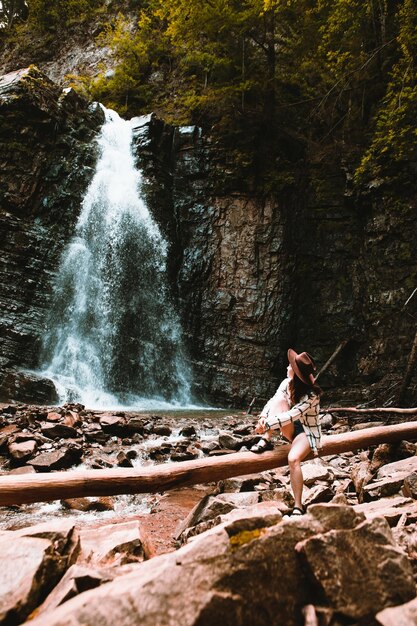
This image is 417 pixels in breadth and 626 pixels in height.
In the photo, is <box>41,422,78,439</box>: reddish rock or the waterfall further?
the waterfall

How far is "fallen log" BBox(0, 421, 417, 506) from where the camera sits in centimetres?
259

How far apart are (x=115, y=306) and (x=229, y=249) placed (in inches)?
223

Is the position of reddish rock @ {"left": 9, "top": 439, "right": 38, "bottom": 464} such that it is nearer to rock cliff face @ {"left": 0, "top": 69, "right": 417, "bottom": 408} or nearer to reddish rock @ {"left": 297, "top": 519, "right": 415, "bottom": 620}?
reddish rock @ {"left": 297, "top": 519, "right": 415, "bottom": 620}

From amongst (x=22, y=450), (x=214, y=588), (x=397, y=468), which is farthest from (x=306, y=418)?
(x=22, y=450)

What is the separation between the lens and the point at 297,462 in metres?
3.37

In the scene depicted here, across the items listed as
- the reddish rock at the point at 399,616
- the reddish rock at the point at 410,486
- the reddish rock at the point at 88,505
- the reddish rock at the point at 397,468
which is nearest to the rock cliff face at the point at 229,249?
the reddish rock at the point at 397,468

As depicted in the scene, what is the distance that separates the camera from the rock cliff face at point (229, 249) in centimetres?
1455

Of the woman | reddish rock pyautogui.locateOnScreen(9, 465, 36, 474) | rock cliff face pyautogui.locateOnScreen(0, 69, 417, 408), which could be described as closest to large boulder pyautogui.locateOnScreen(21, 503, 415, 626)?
the woman

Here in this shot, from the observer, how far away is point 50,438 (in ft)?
22.8

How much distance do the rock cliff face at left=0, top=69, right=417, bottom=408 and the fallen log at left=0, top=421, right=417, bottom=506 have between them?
1134 cm

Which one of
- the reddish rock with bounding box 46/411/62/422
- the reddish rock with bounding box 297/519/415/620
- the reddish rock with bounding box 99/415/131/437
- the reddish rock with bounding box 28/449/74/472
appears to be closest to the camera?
the reddish rock with bounding box 297/519/415/620

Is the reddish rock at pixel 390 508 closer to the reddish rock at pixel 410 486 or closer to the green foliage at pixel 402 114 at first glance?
the reddish rock at pixel 410 486

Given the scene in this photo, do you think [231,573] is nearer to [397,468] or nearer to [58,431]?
[397,468]

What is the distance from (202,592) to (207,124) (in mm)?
20542
